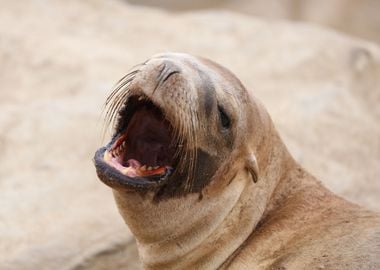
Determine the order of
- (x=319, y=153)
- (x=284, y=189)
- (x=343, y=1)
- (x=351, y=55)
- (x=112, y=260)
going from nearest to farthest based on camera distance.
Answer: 1. (x=284, y=189)
2. (x=112, y=260)
3. (x=319, y=153)
4. (x=351, y=55)
5. (x=343, y=1)

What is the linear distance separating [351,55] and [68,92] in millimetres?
2359

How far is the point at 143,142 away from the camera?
382 centimetres

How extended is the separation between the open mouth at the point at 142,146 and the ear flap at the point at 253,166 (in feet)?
1.13

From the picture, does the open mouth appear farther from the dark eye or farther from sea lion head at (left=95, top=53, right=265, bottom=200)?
the dark eye

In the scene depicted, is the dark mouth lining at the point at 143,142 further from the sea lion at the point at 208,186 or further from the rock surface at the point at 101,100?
the rock surface at the point at 101,100

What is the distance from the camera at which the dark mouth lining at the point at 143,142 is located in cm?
371

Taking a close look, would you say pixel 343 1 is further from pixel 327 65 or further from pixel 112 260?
pixel 112 260

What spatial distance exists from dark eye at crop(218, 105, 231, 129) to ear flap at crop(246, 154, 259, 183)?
0.17m

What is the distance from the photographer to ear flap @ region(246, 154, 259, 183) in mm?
3895

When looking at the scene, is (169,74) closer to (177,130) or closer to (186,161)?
(177,130)

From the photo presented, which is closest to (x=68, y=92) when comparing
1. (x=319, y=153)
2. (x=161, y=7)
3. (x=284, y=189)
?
(x=319, y=153)

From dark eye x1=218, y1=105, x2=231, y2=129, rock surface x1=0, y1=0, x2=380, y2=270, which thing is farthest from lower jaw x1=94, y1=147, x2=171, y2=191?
rock surface x1=0, y1=0, x2=380, y2=270

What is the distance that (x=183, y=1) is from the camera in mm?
12141

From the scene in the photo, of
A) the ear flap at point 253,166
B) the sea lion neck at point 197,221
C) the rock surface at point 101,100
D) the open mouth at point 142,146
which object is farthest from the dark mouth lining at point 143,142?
the rock surface at point 101,100
